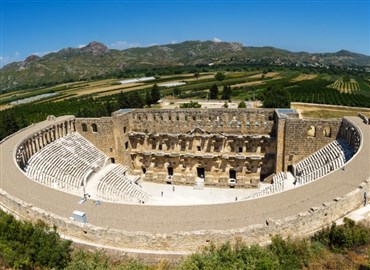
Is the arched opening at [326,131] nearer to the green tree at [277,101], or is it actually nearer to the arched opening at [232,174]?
the arched opening at [232,174]

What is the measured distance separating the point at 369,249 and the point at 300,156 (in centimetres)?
1720

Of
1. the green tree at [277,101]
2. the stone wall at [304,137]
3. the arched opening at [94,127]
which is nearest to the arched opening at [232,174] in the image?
the stone wall at [304,137]

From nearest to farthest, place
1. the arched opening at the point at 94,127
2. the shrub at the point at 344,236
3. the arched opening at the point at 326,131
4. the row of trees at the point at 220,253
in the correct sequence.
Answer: the row of trees at the point at 220,253 < the shrub at the point at 344,236 < the arched opening at the point at 326,131 < the arched opening at the point at 94,127

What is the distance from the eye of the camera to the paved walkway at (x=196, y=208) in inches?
619

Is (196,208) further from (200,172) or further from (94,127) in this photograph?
(94,127)

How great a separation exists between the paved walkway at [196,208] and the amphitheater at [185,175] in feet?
0.18

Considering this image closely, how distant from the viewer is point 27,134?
99.8 feet

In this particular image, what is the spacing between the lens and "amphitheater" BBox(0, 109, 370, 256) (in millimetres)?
15375

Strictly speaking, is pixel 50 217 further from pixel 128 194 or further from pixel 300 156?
pixel 300 156

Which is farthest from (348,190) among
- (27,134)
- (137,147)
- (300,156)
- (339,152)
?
(27,134)

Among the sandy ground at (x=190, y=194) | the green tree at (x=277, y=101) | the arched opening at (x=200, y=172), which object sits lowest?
the sandy ground at (x=190, y=194)

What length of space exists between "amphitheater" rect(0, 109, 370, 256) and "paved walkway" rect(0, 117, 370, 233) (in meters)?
0.05

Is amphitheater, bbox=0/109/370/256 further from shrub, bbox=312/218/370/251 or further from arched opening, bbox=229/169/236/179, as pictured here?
shrub, bbox=312/218/370/251

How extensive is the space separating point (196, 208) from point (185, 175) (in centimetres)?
1792
